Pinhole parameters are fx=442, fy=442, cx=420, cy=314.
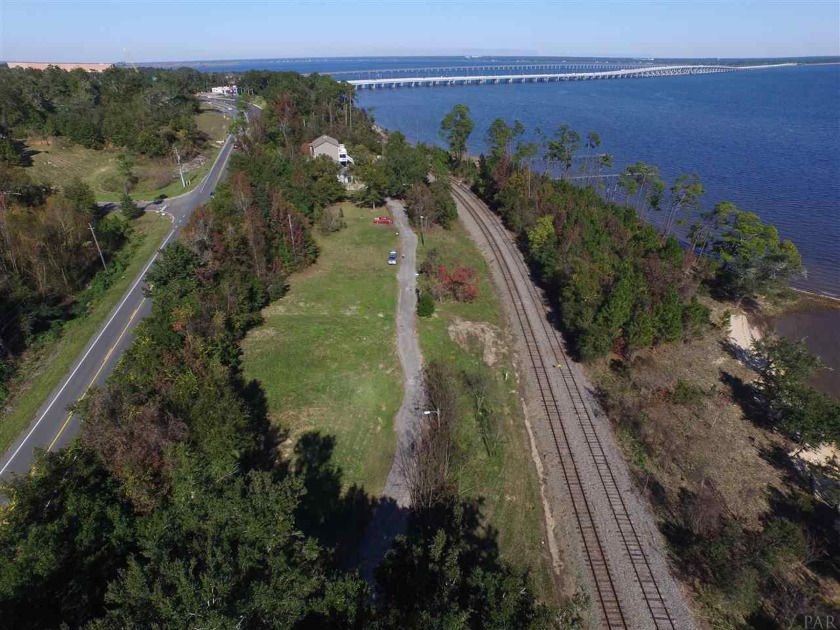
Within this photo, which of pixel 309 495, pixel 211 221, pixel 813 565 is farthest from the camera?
pixel 211 221

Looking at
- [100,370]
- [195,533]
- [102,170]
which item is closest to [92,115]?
[102,170]

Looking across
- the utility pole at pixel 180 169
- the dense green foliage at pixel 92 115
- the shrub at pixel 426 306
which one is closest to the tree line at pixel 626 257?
the shrub at pixel 426 306

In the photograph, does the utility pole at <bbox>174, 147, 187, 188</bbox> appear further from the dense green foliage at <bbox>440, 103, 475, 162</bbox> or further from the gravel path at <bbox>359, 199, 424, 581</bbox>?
the dense green foliage at <bbox>440, 103, 475, 162</bbox>

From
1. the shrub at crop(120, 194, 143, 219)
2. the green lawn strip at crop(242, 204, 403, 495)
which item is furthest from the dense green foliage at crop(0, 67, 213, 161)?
the green lawn strip at crop(242, 204, 403, 495)

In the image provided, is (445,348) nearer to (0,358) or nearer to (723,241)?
(0,358)

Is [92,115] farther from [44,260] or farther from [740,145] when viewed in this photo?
[740,145]

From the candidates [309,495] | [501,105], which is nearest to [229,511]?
[309,495]

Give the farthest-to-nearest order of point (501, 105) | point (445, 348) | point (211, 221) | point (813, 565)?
point (501, 105) < point (211, 221) < point (445, 348) < point (813, 565)
